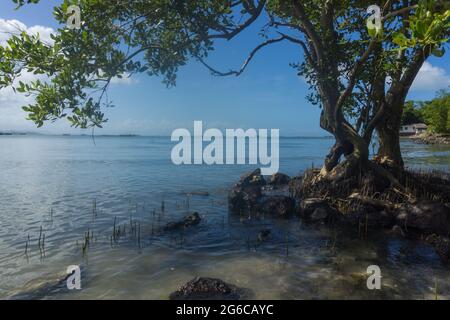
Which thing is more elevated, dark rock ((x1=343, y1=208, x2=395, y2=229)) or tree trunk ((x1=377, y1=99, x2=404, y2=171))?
tree trunk ((x1=377, y1=99, x2=404, y2=171))

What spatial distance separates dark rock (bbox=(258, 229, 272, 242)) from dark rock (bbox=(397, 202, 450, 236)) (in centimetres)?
465

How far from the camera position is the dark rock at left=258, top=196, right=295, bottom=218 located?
551 inches

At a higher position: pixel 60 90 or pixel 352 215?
pixel 60 90

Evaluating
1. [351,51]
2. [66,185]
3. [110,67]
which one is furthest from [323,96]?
[66,185]

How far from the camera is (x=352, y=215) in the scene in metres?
12.7

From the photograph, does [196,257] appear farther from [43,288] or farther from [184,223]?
[43,288]

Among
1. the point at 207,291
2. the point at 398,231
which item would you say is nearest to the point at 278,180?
the point at 398,231

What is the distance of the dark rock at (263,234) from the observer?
36.0 ft

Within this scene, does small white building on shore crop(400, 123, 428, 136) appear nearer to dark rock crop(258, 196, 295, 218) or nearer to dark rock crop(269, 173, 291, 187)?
dark rock crop(269, 173, 291, 187)

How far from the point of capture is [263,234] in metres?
11.2
